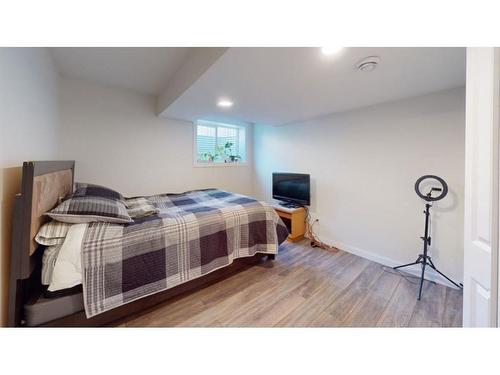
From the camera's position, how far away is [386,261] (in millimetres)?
2240

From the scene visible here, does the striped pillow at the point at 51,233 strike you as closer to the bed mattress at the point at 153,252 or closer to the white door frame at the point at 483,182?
the bed mattress at the point at 153,252

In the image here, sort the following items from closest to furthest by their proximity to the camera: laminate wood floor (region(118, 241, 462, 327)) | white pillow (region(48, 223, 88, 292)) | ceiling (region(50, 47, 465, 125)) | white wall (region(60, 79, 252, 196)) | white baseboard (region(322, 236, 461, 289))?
white pillow (region(48, 223, 88, 292)) < ceiling (region(50, 47, 465, 125)) < laminate wood floor (region(118, 241, 462, 327)) < white baseboard (region(322, 236, 461, 289)) < white wall (region(60, 79, 252, 196))

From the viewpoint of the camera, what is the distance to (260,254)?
2180mm

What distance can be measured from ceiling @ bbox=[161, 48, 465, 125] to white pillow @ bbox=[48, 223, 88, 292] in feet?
5.19

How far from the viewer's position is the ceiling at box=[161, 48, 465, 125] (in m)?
1.22

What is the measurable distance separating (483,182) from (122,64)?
10.2 feet

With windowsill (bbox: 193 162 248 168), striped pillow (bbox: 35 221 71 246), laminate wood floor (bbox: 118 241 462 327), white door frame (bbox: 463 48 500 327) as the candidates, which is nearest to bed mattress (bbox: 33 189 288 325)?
striped pillow (bbox: 35 221 71 246)

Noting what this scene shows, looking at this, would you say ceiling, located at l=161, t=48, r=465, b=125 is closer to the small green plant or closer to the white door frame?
the white door frame

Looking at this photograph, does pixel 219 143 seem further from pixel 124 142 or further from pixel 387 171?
pixel 387 171

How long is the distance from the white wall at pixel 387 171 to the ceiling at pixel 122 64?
2219mm

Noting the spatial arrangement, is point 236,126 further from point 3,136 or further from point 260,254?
point 3,136

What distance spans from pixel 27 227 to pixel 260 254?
1937 millimetres
